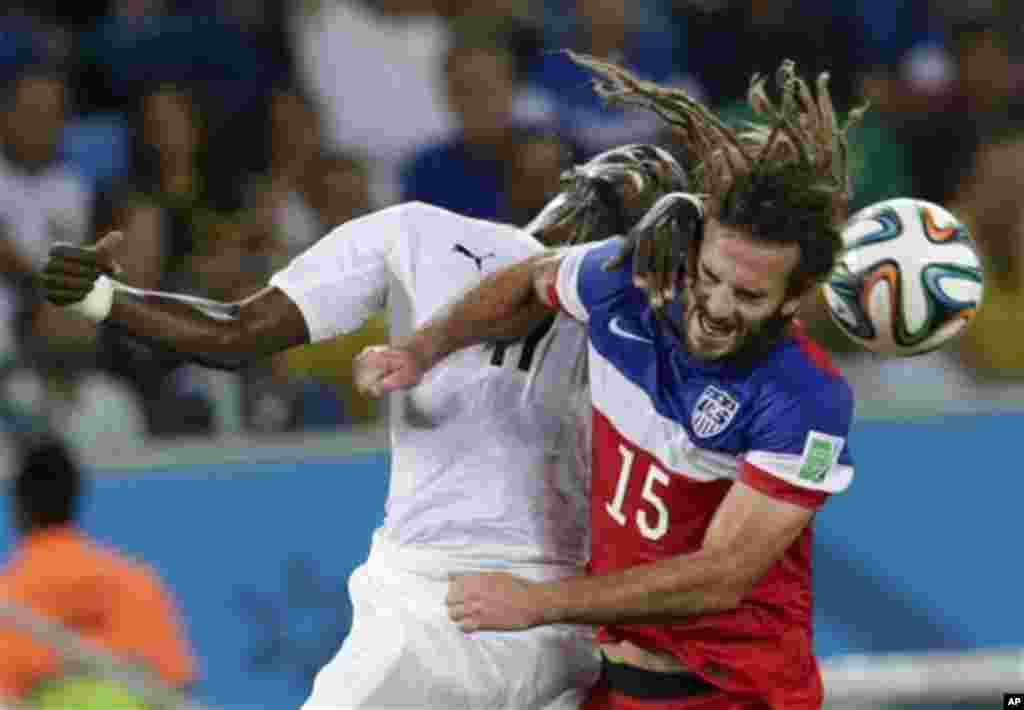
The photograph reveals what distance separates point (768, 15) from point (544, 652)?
4.21 m

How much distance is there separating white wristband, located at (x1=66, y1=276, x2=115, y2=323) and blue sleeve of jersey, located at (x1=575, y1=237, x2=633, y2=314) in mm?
840

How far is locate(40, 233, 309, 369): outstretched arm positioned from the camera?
437cm

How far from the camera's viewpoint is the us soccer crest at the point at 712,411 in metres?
4.24

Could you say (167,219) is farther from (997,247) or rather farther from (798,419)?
(798,419)

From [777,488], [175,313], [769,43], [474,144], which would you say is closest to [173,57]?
[474,144]

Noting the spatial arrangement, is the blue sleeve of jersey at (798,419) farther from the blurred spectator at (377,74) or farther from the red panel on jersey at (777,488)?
the blurred spectator at (377,74)

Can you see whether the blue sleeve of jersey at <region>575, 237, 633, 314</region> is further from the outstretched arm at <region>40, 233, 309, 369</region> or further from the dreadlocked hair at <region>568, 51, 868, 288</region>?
the outstretched arm at <region>40, 233, 309, 369</region>

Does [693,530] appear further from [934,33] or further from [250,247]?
[934,33]

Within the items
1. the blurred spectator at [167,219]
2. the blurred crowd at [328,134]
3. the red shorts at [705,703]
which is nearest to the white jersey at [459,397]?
the red shorts at [705,703]

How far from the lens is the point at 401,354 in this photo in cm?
432

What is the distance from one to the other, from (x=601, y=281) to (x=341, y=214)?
332 centimetres

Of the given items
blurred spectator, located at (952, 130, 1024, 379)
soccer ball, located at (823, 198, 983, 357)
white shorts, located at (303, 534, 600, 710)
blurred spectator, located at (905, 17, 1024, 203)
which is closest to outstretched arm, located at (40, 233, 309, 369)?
white shorts, located at (303, 534, 600, 710)

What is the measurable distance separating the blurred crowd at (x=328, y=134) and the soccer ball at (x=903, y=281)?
9.36 feet

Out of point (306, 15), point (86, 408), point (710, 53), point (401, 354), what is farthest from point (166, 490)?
point (401, 354)
